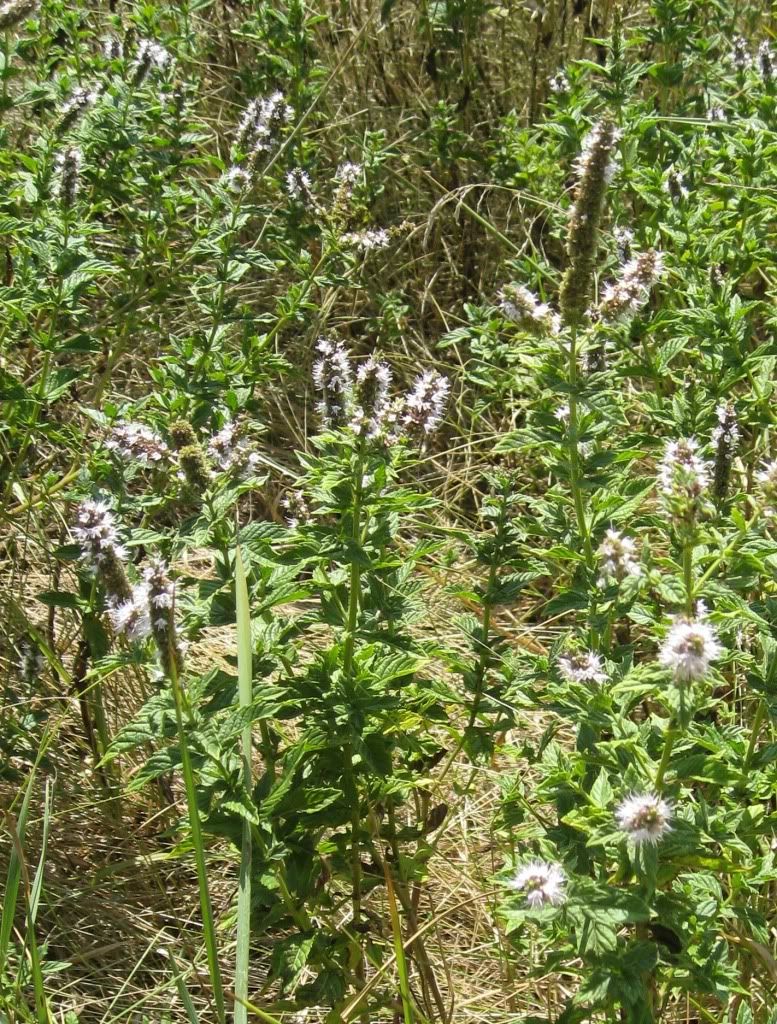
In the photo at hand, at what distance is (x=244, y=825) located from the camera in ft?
6.91

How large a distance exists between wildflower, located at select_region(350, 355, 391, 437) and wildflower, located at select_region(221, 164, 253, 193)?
118 centimetres

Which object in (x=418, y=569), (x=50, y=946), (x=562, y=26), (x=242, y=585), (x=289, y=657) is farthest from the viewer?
(x=562, y=26)

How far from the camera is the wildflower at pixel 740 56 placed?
471 cm

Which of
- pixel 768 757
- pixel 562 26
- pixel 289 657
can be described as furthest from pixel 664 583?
pixel 562 26

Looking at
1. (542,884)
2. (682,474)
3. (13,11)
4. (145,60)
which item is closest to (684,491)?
(682,474)

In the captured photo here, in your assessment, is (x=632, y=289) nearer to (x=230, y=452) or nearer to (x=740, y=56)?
(x=230, y=452)

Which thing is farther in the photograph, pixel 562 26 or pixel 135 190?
pixel 562 26

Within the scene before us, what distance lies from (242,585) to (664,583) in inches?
28.1

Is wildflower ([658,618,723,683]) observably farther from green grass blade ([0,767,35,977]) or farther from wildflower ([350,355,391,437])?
green grass blade ([0,767,35,977])

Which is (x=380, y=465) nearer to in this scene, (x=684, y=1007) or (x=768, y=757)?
(x=768, y=757)

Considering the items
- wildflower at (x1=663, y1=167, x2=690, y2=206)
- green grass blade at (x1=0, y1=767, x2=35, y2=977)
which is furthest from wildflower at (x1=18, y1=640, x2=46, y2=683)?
wildflower at (x1=663, y1=167, x2=690, y2=206)

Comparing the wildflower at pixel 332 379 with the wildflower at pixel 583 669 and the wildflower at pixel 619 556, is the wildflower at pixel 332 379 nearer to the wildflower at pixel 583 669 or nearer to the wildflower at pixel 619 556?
the wildflower at pixel 583 669

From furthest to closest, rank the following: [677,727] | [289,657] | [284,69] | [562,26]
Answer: [562,26], [284,69], [289,657], [677,727]

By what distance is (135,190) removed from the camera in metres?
3.69
